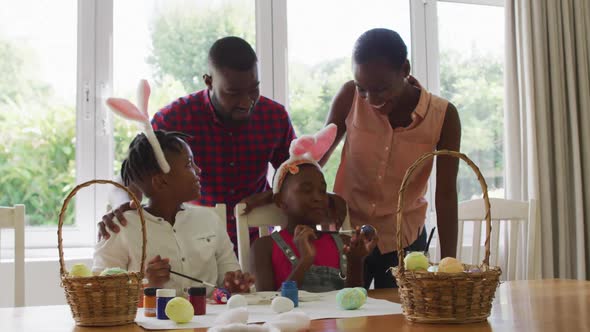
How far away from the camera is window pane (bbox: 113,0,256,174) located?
320 cm

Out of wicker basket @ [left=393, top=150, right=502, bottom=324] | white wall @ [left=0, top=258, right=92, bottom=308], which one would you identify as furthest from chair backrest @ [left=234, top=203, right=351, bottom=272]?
white wall @ [left=0, top=258, right=92, bottom=308]

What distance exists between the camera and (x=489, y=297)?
1.28 metres

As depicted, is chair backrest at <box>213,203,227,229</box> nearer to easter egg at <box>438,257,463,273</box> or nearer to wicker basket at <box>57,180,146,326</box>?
wicker basket at <box>57,180,146,326</box>

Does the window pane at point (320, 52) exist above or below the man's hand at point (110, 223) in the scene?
above

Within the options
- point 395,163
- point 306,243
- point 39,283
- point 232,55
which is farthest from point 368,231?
point 39,283

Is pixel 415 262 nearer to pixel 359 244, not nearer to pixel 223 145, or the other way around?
pixel 359 244

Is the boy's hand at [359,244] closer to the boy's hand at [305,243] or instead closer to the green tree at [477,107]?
the boy's hand at [305,243]

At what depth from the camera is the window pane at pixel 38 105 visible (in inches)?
121

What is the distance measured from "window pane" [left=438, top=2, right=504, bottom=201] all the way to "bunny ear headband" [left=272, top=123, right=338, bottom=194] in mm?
1882

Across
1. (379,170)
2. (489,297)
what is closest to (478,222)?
(379,170)

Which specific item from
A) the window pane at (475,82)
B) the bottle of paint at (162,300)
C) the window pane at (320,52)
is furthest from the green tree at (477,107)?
the bottle of paint at (162,300)

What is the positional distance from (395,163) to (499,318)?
3.03 ft

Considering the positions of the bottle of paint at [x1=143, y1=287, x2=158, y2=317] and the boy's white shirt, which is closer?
the bottle of paint at [x1=143, y1=287, x2=158, y2=317]

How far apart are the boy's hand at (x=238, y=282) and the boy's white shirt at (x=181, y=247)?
0.36 feet
